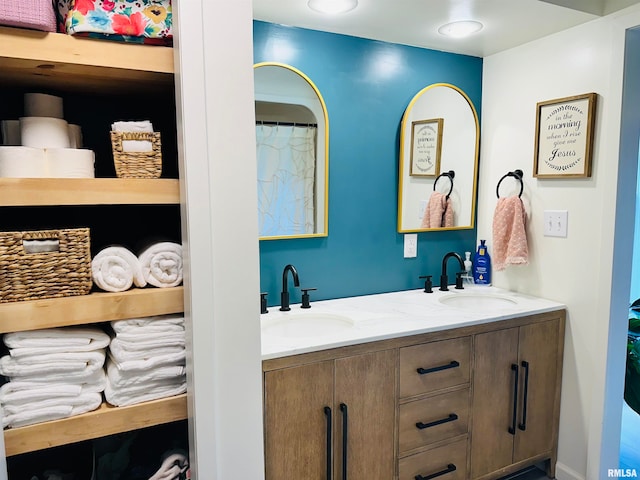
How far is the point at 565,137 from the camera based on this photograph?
205 cm

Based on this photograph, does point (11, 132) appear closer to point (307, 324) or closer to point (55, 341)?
point (55, 341)

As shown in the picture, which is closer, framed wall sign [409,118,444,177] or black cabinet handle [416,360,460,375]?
black cabinet handle [416,360,460,375]

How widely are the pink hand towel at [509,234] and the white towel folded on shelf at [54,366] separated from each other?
6.30 feet

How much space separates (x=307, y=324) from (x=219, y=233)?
3.10ft

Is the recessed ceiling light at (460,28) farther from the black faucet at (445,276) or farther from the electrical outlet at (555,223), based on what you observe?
the black faucet at (445,276)

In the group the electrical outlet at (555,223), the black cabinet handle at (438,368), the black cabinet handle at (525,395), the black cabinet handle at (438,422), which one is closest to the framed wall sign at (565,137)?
the electrical outlet at (555,223)

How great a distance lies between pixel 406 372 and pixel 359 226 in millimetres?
789

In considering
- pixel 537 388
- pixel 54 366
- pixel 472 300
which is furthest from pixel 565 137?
pixel 54 366

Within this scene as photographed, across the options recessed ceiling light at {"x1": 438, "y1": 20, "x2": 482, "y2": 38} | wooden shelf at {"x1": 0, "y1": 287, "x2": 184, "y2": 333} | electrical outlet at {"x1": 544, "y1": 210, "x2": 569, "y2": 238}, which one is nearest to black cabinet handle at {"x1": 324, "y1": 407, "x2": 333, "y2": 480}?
wooden shelf at {"x1": 0, "y1": 287, "x2": 184, "y2": 333}

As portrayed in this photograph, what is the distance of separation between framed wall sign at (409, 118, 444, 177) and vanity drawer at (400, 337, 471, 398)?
3.09 ft

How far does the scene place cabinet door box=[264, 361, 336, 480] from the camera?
147cm

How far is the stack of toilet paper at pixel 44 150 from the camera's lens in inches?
42.1

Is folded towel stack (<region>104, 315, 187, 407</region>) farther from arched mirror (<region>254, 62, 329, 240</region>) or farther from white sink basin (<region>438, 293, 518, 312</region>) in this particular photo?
white sink basin (<region>438, 293, 518, 312</region>)

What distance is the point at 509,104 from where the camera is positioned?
2328mm
